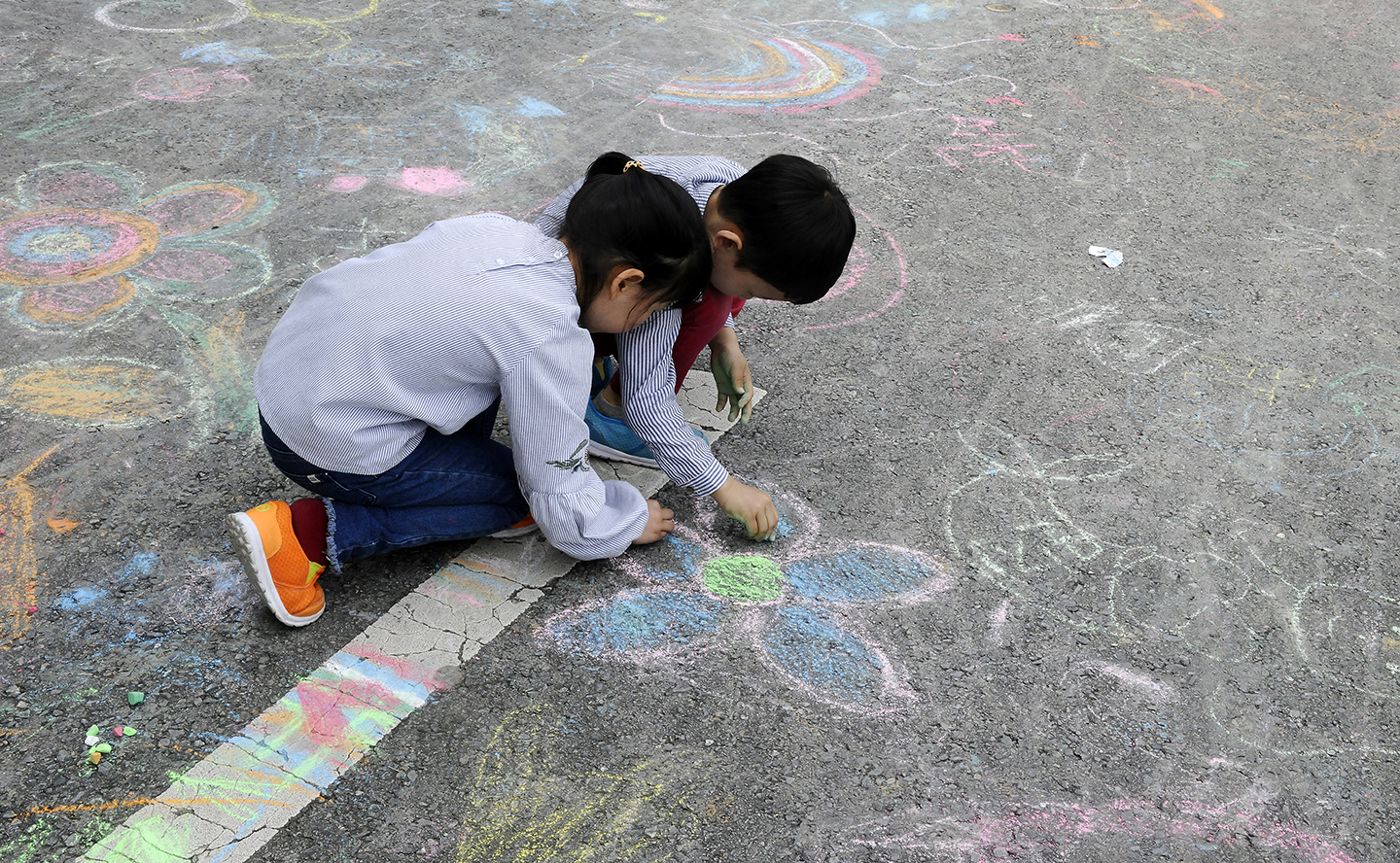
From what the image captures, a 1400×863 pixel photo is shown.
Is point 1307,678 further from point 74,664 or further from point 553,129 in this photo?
point 553,129

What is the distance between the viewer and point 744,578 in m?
2.05

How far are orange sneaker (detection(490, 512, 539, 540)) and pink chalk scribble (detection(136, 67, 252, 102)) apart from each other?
2479mm

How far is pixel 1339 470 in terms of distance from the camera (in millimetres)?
2455

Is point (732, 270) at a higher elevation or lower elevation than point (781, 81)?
higher

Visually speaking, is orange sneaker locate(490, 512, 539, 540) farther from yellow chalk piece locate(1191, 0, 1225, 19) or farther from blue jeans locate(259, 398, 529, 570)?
yellow chalk piece locate(1191, 0, 1225, 19)

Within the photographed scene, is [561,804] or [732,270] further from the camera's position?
[732,270]

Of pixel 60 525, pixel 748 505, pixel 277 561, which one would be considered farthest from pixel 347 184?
pixel 748 505

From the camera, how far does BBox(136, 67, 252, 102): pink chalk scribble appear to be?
364 centimetres

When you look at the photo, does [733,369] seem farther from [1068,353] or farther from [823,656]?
[1068,353]

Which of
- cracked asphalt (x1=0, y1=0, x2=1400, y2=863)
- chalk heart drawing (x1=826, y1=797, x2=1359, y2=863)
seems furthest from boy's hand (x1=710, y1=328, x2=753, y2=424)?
chalk heart drawing (x1=826, y1=797, x2=1359, y2=863)

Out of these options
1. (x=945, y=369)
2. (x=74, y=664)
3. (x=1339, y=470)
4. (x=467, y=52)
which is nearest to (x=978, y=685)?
(x=945, y=369)

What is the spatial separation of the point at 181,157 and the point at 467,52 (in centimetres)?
136

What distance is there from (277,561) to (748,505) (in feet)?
2.87

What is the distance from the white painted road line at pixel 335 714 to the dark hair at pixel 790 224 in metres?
0.71
